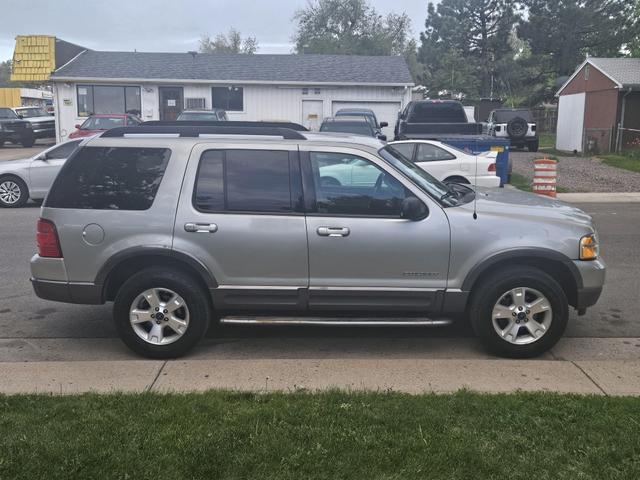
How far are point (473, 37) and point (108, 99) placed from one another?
36646 mm

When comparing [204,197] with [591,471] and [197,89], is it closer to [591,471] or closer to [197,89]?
[591,471]

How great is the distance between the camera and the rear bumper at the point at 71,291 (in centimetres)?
528

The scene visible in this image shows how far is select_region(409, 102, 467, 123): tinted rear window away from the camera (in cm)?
2009

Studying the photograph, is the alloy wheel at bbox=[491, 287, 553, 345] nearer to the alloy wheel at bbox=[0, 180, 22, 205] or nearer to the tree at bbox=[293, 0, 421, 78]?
the alloy wheel at bbox=[0, 180, 22, 205]

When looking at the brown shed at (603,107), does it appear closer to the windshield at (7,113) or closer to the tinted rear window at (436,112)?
the tinted rear window at (436,112)

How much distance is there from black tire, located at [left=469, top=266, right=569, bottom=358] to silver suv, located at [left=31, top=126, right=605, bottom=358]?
1 centimetres

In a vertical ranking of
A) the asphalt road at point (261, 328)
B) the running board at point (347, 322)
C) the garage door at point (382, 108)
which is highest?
the garage door at point (382, 108)

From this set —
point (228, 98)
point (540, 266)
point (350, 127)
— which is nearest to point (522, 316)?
point (540, 266)

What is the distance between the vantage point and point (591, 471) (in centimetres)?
328

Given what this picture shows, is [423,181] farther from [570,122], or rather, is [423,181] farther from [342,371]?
[570,122]

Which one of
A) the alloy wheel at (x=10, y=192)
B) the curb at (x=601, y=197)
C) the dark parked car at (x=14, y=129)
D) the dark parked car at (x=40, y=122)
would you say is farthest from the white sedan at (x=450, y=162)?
the dark parked car at (x=40, y=122)

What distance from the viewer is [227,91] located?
32062 millimetres

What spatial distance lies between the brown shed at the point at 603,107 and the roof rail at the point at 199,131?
79.9 ft

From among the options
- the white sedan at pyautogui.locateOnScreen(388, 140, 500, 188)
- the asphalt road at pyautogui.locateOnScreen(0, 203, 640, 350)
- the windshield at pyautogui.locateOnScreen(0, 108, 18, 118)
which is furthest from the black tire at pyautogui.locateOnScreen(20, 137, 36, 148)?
the asphalt road at pyautogui.locateOnScreen(0, 203, 640, 350)
